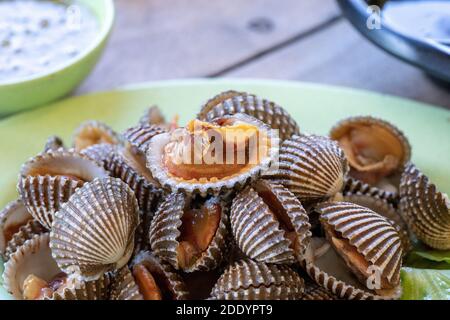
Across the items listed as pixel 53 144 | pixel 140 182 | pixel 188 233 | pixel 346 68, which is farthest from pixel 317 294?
pixel 346 68

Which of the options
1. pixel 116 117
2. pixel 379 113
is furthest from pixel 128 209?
pixel 379 113

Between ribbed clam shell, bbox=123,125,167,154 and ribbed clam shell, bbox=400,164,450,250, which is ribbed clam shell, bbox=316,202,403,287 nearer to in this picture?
ribbed clam shell, bbox=400,164,450,250

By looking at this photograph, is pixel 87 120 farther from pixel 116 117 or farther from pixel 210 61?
Result: pixel 210 61

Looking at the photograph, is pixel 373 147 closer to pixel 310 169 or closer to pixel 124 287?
pixel 310 169

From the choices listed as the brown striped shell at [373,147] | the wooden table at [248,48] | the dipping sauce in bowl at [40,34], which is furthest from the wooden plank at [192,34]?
the brown striped shell at [373,147]

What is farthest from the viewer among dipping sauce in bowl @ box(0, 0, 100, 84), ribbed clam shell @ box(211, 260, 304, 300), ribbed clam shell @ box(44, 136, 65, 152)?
dipping sauce in bowl @ box(0, 0, 100, 84)

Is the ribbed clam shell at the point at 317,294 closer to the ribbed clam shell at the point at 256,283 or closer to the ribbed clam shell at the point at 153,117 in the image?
the ribbed clam shell at the point at 256,283

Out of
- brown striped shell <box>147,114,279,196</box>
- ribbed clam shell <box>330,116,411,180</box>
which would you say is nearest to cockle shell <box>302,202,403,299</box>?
brown striped shell <box>147,114,279,196</box>
